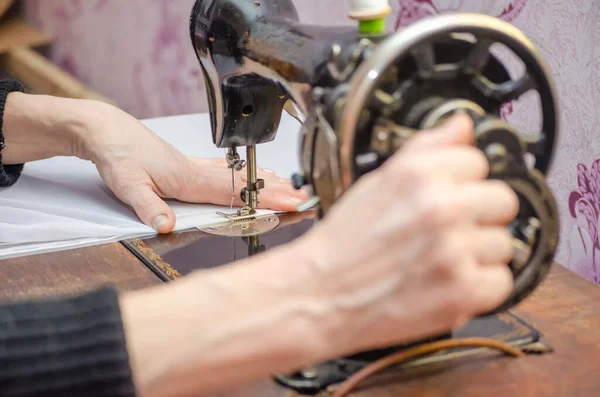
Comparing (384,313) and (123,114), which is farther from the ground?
(123,114)

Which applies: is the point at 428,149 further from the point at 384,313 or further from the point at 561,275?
the point at 561,275

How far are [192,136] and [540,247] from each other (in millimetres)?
1049

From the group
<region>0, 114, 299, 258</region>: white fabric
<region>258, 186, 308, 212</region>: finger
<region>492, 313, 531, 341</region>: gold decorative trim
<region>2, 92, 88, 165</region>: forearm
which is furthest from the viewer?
<region>2, 92, 88, 165</region>: forearm

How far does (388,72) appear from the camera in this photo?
0.73 meters

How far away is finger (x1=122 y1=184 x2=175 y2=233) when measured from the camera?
3.92ft

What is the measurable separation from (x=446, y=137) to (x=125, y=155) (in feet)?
2.71

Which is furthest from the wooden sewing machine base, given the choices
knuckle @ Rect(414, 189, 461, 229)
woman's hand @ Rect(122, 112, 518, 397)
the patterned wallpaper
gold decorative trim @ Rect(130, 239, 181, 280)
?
the patterned wallpaper

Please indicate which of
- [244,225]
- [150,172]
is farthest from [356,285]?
[150,172]

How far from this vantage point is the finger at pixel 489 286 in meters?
0.61

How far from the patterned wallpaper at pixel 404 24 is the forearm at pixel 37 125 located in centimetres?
71

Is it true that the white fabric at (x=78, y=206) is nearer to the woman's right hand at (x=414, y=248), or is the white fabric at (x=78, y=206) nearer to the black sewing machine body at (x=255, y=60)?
the black sewing machine body at (x=255, y=60)

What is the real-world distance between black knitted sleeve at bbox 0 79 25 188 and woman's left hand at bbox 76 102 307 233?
0.39 feet

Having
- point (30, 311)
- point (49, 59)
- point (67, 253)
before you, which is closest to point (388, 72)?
point (30, 311)

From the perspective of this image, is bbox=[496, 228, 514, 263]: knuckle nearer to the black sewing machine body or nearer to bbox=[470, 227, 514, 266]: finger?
bbox=[470, 227, 514, 266]: finger
